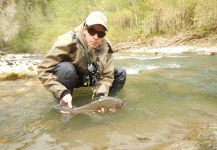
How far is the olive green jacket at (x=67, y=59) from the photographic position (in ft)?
13.5

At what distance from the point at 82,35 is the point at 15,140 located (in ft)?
5.29

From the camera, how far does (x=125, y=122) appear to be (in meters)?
3.87

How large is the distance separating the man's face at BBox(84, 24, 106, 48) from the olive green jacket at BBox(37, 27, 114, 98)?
0.13m

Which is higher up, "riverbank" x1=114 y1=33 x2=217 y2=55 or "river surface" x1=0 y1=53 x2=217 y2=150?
"riverbank" x1=114 y1=33 x2=217 y2=55

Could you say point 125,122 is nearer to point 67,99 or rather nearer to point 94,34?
point 67,99

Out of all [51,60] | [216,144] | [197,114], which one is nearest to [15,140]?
[51,60]

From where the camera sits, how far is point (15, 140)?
131 inches

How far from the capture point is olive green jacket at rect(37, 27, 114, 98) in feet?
13.5

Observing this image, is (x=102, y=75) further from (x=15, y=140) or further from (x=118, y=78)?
(x=15, y=140)

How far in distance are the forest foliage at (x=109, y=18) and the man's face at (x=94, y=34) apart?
13.8m

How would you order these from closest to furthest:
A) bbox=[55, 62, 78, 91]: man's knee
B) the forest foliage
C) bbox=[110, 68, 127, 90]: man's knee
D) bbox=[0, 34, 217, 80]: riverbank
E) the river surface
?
the river surface → bbox=[55, 62, 78, 91]: man's knee → bbox=[110, 68, 127, 90]: man's knee → bbox=[0, 34, 217, 80]: riverbank → the forest foliage

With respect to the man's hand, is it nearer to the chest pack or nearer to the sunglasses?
the chest pack

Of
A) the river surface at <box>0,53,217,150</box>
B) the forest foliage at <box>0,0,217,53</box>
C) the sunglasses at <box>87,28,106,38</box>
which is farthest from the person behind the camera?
the forest foliage at <box>0,0,217,53</box>

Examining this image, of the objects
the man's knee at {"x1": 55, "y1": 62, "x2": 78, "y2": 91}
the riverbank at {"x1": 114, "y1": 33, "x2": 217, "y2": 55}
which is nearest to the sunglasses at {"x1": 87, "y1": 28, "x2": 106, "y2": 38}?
the man's knee at {"x1": 55, "y1": 62, "x2": 78, "y2": 91}
